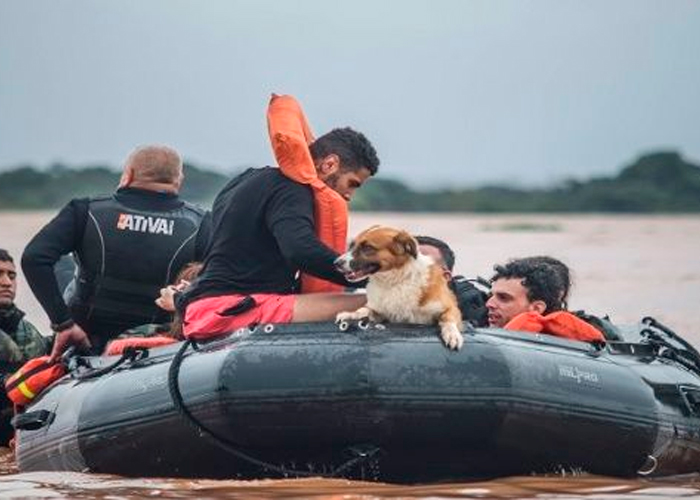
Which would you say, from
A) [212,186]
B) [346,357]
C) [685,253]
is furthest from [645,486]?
[685,253]

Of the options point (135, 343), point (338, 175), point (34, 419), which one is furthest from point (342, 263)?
point (34, 419)

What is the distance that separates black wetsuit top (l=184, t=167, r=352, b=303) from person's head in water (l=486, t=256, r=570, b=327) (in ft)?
3.75

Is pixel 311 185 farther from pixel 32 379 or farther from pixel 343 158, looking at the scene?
pixel 32 379

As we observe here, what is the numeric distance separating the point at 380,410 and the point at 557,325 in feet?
4.33

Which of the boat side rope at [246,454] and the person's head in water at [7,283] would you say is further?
the person's head in water at [7,283]

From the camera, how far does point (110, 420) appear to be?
9445mm

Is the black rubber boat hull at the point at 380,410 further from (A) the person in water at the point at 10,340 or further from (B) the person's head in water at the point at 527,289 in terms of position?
(A) the person in water at the point at 10,340

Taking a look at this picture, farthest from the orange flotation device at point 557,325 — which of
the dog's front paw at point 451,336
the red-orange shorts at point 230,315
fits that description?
the red-orange shorts at point 230,315

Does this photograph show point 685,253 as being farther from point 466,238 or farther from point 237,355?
point 237,355

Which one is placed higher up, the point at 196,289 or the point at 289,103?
the point at 289,103

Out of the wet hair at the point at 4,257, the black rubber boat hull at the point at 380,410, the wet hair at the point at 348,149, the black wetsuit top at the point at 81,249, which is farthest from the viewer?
the wet hair at the point at 4,257

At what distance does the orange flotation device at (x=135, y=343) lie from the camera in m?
9.93

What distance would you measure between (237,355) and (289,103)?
49.9 inches

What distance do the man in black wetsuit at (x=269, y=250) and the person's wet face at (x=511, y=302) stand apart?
1059mm
